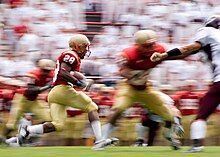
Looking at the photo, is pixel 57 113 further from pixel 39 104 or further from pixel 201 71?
pixel 201 71

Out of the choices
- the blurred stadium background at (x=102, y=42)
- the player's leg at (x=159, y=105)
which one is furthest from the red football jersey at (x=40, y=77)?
the player's leg at (x=159, y=105)

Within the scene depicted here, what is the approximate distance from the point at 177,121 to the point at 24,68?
5.15 meters

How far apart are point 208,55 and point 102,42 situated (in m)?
6.81

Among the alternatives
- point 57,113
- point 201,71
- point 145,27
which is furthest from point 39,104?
point 145,27

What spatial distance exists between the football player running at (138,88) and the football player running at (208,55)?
626mm

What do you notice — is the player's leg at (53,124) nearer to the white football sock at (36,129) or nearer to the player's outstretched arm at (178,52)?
the white football sock at (36,129)

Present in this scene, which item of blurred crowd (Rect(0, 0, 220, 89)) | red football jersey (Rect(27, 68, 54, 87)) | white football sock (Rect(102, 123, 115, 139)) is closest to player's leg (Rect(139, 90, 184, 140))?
white football sock (Rect(102, 123, 115, 139))

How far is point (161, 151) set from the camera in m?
9.04

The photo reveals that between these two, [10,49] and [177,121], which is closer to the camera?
[177,121]

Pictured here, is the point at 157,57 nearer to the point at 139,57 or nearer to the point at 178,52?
the point at 178,52

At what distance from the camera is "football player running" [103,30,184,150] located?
9.42 metres

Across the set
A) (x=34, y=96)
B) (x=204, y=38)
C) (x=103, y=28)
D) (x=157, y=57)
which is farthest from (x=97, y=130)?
(x=103, y=28)

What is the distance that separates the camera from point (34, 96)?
11242 millimetres

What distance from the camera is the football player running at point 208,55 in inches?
339
